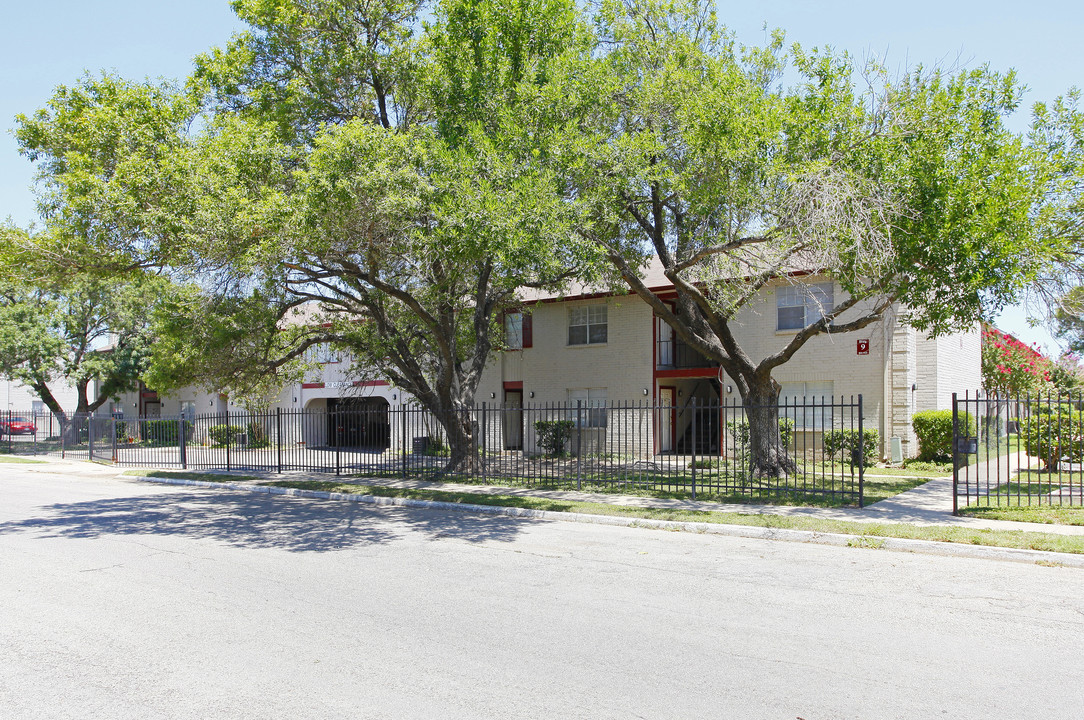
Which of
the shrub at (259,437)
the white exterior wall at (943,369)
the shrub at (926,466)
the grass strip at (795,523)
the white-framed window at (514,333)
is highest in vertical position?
the white-framed window at (514,333)

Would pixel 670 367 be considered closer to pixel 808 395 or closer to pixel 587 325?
pixel 587 325

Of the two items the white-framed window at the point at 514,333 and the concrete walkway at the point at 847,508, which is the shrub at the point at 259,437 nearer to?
the concrete walkway at the point at 847,508

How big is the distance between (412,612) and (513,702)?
223cm

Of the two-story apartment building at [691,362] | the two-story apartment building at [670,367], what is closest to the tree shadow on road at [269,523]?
the two-story apartment building at [670,367]

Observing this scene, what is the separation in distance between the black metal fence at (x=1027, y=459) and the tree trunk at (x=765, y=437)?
3.38m

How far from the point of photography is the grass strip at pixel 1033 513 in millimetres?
11008

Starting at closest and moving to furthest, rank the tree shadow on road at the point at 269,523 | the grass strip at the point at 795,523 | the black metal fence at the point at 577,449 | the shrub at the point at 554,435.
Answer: the grass strip at the point at 795,523 < the tree shadow on road at the point at 269,523 < the black metal fence at the point at 577,449 < the shrub at the point at 554,435

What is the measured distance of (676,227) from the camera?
15984 millimetres

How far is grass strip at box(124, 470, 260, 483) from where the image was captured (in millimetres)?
19828

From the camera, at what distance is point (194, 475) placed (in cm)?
2119

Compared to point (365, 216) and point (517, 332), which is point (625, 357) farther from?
point (365, 216)

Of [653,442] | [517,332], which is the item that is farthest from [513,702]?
[517,332]

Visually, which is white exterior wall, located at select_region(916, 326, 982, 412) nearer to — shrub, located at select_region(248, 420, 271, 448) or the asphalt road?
the asphalt road

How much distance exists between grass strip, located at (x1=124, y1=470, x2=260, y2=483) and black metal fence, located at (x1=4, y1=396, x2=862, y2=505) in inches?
40.9
